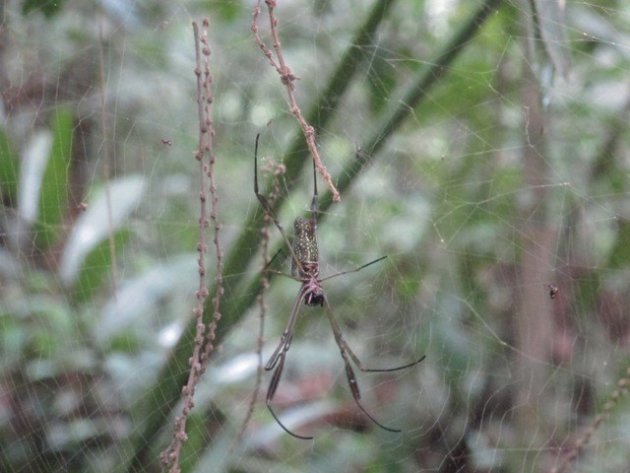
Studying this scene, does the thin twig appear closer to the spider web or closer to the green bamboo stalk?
the spider web

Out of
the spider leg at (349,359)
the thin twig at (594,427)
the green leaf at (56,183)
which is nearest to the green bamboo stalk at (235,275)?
the spider leg at (349,359)

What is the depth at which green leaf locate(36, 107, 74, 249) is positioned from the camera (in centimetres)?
95

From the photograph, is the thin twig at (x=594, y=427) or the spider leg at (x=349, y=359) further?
the spider leg at (x=349, y=359)

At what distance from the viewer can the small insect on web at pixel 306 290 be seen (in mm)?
942

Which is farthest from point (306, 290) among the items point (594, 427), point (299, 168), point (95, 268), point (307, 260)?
point (594, 427)

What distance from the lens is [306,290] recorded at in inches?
38.9

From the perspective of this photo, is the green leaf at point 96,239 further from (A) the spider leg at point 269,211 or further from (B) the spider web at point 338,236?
(A) the spider leg at point 269,211

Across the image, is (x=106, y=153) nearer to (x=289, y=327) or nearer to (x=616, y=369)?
(x=289, y=327)

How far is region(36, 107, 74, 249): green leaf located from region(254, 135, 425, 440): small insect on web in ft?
0.86

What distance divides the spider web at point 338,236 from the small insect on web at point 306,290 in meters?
0.04

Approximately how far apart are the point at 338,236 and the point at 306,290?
0.57 ft

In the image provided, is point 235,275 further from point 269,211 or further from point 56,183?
point 56,183

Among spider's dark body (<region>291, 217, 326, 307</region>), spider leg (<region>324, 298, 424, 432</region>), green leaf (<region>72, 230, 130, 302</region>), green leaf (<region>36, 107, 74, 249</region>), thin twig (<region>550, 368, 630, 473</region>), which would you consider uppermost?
green leaf (<region>36, 107, 74, 249</region>)

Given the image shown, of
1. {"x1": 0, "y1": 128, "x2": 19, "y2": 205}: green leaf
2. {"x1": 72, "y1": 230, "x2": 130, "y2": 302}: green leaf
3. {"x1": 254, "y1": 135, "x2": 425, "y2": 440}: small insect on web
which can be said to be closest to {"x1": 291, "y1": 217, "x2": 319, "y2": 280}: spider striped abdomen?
{"x1": 254, "y1": 135, "x2": 425, "y2": 440}: small insect on web
